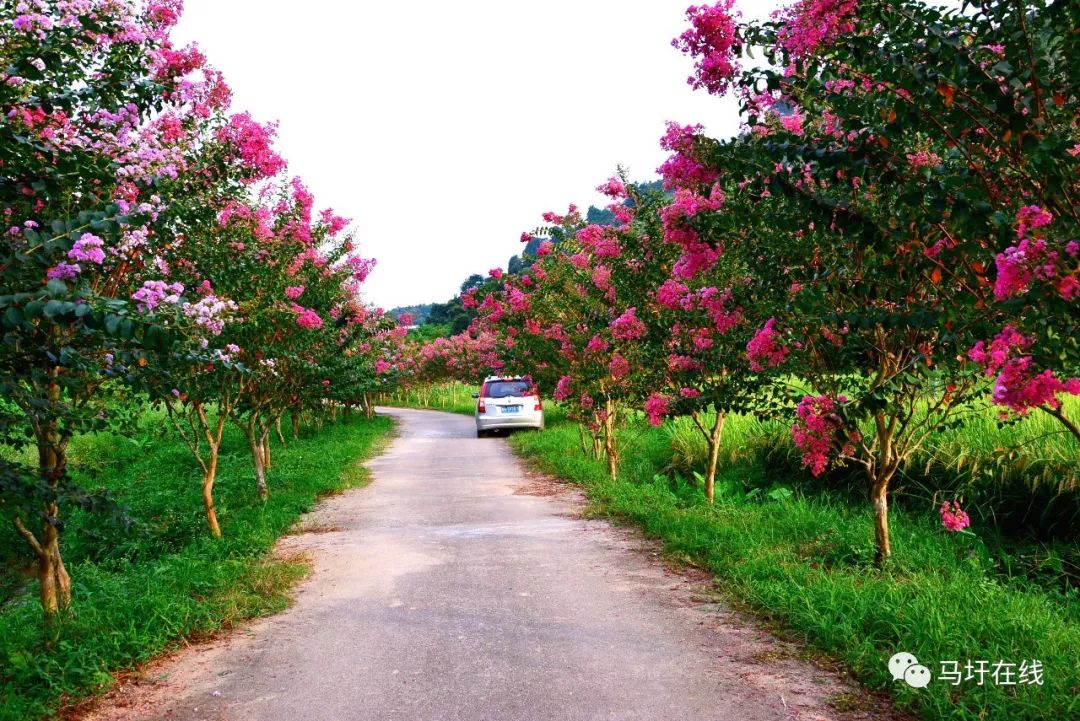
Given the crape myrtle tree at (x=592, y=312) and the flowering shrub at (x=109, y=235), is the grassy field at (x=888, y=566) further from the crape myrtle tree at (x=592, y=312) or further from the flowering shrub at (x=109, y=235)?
the flowering shrub at (x=109, y=235)

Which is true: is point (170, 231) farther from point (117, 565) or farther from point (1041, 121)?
point (1041, 121)

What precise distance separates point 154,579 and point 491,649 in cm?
317

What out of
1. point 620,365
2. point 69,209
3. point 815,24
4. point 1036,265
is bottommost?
point 620,365

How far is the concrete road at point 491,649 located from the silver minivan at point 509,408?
41.5ft

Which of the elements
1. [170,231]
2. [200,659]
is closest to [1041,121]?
[200,659]

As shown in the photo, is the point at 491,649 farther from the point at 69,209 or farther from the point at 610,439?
the point at 610,439

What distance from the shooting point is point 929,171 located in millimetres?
2900

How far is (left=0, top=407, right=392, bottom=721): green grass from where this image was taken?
410cm

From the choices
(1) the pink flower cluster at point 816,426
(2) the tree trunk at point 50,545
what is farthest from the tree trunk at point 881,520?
(2) the tree trunk at point 50,545

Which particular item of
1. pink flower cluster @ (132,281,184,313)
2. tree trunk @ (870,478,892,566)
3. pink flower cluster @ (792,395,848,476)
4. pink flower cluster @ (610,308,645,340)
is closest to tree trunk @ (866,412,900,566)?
tree trunk @ (870,478,892,566)

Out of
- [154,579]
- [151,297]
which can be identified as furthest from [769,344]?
[154,579]

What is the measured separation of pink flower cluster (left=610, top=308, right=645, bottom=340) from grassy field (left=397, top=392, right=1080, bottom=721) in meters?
1.98

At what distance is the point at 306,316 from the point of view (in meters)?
7.95

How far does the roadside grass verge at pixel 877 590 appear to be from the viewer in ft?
11.8
